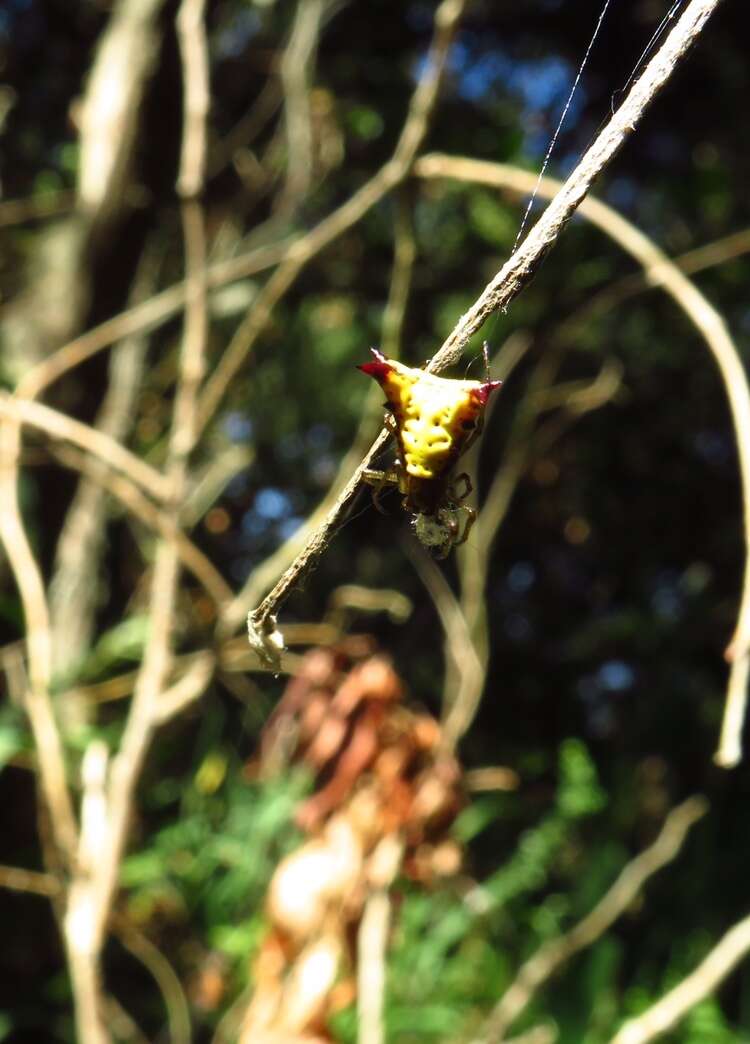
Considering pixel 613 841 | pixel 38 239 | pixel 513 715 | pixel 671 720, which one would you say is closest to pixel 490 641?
pixel 513 715

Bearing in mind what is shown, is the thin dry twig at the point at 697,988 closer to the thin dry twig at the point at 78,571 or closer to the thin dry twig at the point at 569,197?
the thin dry twig at the point at 569,197

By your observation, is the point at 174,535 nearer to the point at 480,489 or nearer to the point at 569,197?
the point at 569,197

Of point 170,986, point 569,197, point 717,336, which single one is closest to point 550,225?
point 569,197

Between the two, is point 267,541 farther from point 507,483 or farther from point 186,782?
point 507,483

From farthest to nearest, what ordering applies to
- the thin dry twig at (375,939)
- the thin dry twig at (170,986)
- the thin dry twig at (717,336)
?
the thin dry twig at (170,986) → the thin dry twig at (375,939) → the thin dry twig at (717,336)

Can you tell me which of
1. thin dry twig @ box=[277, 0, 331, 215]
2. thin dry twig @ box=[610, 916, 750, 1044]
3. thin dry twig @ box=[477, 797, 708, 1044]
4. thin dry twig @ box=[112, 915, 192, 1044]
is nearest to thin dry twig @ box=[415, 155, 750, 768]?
thin dry twig @ box=[610, 916, 750, 1044]

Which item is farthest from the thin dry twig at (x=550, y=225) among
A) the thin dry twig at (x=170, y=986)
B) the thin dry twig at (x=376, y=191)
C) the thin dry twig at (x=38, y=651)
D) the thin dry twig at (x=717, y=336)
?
the thin dry twig at (x=170, y=986)

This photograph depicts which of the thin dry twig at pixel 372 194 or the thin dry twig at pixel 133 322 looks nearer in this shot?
the thin dry twig at pixel 372 194
